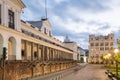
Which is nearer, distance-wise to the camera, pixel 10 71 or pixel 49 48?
pixel 10 71

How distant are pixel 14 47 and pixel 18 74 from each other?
5.29 metres

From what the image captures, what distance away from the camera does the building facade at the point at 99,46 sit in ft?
522

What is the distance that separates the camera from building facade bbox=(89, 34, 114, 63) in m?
159

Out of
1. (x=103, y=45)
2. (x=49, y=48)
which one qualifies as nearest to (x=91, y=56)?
(x=103, y=45)

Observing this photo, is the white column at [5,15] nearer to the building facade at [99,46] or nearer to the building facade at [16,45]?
the building facade at [16,45]

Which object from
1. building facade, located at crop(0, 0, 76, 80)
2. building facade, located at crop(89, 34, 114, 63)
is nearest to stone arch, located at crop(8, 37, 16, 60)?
building facade, located at crop(0, 0, 76, 80)

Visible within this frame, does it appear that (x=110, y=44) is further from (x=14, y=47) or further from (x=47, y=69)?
(x=14, y=47)

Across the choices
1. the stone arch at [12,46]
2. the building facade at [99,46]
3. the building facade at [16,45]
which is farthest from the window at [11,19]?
the building facade at [99,46]

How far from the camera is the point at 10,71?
1179 inches

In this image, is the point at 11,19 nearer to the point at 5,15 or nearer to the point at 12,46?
the point at 5,15

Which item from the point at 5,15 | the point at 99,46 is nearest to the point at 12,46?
the point at 5,15

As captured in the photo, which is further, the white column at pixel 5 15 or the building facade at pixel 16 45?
the white column at pixel 5 15

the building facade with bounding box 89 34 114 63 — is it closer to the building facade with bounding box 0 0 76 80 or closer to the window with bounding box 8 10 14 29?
the building facade with bounding box 0 0 76 80

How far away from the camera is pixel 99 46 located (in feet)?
529
